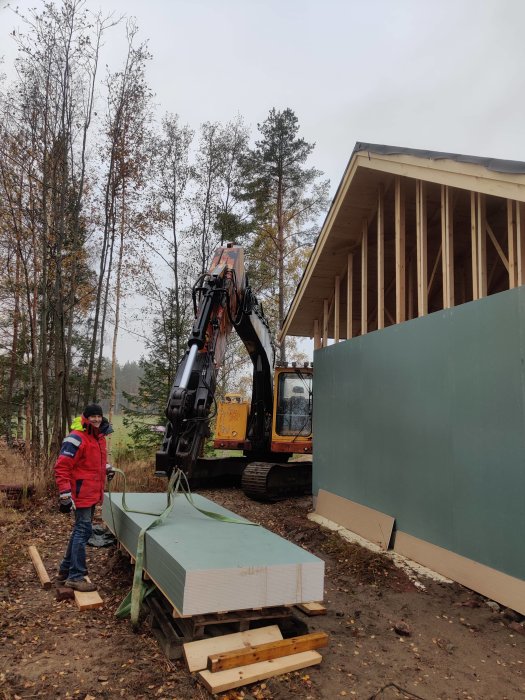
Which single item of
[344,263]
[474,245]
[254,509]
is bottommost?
[254,509]

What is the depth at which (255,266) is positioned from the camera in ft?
67.4

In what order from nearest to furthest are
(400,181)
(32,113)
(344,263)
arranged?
1. (400,181)
2. (344,263)
3. (32,113)

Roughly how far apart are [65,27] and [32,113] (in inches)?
81.3

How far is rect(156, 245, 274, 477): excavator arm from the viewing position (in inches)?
186

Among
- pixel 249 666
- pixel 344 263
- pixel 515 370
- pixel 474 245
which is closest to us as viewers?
pixel 249 666

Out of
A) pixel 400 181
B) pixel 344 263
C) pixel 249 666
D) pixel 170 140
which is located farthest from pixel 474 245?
pixel 170 140

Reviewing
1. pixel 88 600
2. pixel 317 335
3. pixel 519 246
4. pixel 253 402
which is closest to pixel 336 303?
pixel 317 335

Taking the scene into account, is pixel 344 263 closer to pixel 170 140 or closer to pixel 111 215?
pixel 111 215

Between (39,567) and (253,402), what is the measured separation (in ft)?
20.7

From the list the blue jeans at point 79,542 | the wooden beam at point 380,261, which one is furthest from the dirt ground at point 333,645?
the wooden beam at point 380,261

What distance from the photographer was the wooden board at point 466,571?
4594 millimetres

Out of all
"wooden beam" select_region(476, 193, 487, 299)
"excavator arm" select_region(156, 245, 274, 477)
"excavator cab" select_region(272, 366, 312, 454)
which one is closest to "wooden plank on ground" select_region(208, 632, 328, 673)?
"excavator arm" select_region(156, 245, 274, 477)

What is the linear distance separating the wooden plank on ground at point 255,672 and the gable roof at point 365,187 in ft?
13.9

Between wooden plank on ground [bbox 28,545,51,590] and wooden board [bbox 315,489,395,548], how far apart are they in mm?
4116
